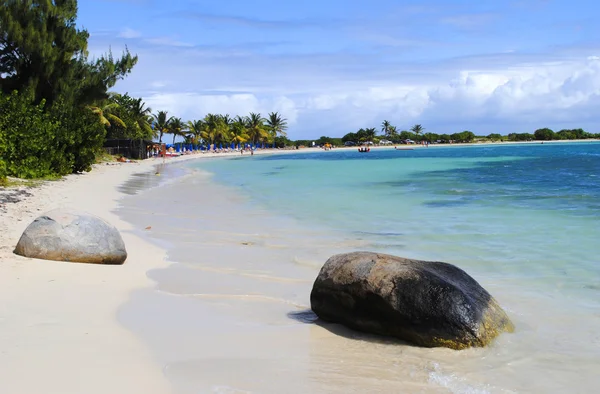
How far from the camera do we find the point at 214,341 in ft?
16.6

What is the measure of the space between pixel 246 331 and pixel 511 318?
276 centimetres

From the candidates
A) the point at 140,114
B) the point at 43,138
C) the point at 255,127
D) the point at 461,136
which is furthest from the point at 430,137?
the point at 43,138

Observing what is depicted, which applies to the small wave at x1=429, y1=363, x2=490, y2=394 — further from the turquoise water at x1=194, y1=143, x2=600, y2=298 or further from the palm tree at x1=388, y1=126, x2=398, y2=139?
the palm tree at x1=388, y1=126, x2=398, y2=139

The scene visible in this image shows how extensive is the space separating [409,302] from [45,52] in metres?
27.3

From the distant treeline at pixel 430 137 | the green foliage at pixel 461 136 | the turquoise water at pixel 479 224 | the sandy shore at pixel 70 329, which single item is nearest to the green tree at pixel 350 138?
the distant treeline at pixel 430 137

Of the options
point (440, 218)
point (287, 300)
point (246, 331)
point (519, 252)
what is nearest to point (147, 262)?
point (287, 300)

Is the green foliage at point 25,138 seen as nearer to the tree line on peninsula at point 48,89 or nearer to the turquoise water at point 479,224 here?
the tree line on peninsula at point 48,89

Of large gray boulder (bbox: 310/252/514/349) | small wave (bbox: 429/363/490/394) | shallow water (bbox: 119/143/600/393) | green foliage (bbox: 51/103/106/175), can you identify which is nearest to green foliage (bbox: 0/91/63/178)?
green foliage (bbox: 51/103/106/175)

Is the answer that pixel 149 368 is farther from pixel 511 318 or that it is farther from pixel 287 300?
pixel 511 318

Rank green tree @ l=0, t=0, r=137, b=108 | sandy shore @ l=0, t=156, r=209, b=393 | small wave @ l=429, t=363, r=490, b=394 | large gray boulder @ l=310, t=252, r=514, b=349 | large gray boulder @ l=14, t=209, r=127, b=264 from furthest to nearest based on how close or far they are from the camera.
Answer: green tree @ l=0, t=0, r=137, b=108 < large gray boulder @ l=14, t=209, r=127, b=264 < large gray boulder @ l=310, t=252, r=514, b=349 < small wave @ l=429, t=363, r=490, b=394 < sandy shore @ l=0, t=156, r=209, b=393

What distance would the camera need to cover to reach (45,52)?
2811 centimetres

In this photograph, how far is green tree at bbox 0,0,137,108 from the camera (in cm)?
2792

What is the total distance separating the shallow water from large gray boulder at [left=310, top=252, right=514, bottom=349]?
154 mm

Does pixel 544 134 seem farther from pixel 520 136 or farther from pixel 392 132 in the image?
pixel 392 132
